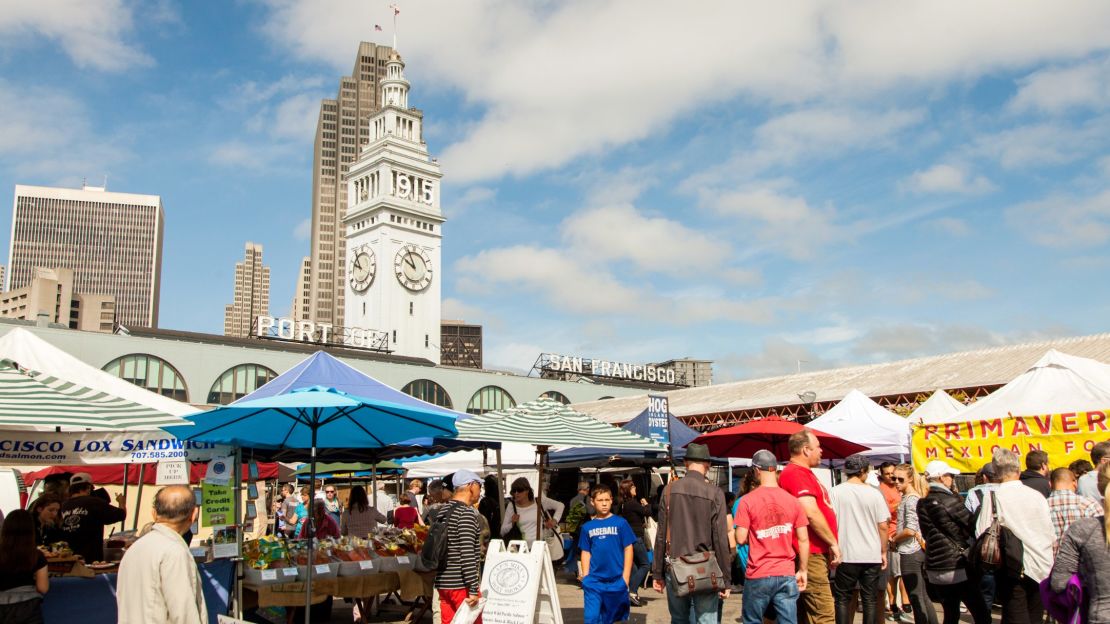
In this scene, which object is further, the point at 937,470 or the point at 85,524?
the point at 937,470

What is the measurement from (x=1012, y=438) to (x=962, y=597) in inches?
182

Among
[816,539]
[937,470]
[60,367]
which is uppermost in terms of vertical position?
[60,367]

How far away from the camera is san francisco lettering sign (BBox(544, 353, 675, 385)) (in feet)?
227

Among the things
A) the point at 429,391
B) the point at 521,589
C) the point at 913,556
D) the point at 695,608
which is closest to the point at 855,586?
the point at 913,556

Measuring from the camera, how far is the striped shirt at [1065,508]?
6859 mm

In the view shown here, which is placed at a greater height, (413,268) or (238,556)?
(413,268)

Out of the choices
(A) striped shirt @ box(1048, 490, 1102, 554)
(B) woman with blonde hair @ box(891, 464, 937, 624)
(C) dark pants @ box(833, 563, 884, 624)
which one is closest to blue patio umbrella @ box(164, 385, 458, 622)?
(C) dark pants @ box(833, 563, 884, 624)

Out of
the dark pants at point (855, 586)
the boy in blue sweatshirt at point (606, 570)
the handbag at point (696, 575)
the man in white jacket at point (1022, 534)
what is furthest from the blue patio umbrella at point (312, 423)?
the man in white jacket at point (1022, 534)

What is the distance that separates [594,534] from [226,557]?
366 centimetres

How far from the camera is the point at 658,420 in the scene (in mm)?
15273

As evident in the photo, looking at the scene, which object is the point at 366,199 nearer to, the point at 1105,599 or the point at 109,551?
the point at 109,551

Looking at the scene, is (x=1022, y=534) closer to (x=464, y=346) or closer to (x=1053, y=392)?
(x=1053, y=392)

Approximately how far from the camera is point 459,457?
19.2m

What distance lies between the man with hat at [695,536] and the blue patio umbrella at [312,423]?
3.40 meters
